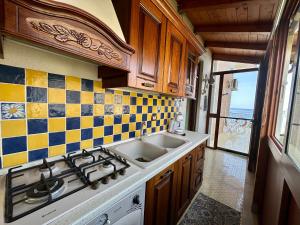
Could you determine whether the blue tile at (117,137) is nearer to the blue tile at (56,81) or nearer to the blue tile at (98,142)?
the blue tile at (98,142)

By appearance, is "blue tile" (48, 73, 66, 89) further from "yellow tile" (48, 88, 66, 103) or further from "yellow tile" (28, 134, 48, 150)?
"yellow tile" (28, 134, 48, 150)

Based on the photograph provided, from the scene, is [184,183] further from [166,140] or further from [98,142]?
[98,142]

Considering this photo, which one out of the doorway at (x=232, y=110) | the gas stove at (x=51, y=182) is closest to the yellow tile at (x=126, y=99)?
the gas stove at (x=51, y=182)

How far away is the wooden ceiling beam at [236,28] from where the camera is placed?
2.12m

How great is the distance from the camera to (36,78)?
0.82m

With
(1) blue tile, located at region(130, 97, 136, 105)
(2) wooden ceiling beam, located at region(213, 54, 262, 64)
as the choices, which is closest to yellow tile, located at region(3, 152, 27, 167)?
(1) blue tile, located at region(130, 97, 136, 105)

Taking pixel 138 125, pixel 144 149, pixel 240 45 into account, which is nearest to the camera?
pixel 144 149

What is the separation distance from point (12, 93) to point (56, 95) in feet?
0.66


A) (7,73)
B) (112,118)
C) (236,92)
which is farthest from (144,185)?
(236,92)

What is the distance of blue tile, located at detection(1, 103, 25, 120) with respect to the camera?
28.6 inches

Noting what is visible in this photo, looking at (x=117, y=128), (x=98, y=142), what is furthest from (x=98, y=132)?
(x=117, y=128)

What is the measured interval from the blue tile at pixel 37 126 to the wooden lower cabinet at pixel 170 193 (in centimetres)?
70

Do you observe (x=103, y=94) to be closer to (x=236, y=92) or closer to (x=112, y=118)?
(x=112, y=118)

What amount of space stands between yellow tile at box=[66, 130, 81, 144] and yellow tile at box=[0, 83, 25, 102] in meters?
0.32
